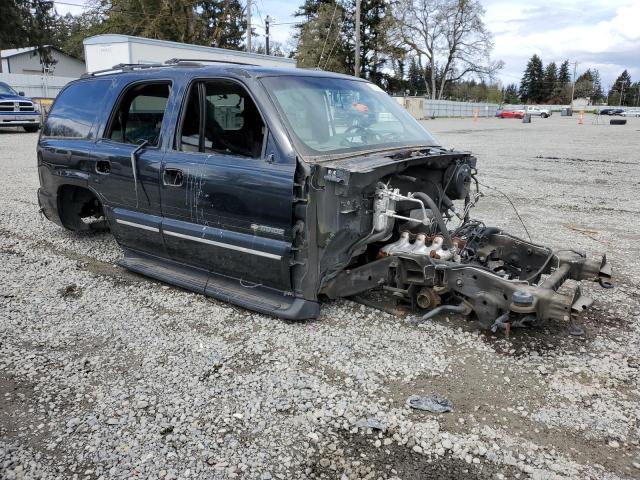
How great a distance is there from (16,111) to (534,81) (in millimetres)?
116520

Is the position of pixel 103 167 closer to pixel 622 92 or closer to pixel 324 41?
pixel 324 41

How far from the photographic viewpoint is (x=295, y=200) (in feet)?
12.2

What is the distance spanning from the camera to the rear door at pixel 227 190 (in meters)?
3.83

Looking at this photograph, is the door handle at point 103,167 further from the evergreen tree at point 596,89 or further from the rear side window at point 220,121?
the evergreen tree at point 596,89

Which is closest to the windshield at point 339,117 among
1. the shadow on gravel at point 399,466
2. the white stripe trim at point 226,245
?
the white stripe trim at point 226,245

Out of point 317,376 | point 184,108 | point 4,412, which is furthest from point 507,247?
→ point 4,412

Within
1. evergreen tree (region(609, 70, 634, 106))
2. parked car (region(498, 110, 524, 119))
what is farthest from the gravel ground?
evergreen tree (region(609, 70, 634, 106))

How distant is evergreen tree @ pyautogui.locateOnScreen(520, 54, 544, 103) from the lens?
11606 centimetres

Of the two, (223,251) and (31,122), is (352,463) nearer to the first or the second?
(223,251)

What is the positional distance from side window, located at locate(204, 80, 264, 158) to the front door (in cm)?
49

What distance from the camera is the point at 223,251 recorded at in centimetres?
420

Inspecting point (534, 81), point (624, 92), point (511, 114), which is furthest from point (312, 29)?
point (624, 92)

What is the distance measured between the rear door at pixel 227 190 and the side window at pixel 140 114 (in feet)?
1.21

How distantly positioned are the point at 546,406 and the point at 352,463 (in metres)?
1.23
